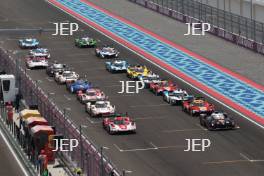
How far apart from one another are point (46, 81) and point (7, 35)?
Answer: 28.4 metres

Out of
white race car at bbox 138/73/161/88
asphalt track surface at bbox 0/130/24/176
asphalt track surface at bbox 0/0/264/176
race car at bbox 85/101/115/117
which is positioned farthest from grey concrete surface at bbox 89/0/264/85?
asphalt track surface at bbox 0/130/24/176

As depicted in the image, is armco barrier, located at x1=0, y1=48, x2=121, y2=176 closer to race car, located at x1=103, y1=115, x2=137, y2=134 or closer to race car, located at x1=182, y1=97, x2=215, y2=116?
race car, located at x1=103, y1=115, x2=137, y2=134

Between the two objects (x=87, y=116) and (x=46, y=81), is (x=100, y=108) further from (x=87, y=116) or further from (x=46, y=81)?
(x=46, y=81)

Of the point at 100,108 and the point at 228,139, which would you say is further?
the point at 100,108

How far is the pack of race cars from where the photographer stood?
7700cm

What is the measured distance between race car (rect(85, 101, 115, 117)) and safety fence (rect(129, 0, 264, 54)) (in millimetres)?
26909

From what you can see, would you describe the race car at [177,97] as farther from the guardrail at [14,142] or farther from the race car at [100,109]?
the guardrail at [14,142]

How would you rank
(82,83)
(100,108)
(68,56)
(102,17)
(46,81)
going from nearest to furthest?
(100,108)
(82,83)
(46,81)
(68,56)
(102,17)

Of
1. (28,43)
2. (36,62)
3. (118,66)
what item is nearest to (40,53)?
(36,62)

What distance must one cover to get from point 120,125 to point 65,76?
19579 mm

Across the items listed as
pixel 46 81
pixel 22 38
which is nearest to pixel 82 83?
pixel 46 81

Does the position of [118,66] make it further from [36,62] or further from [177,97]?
[177,97]

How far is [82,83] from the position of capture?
9112 centimetres

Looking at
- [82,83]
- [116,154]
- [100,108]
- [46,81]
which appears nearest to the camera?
[116,154]
